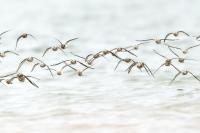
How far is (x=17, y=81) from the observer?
47.1 feet

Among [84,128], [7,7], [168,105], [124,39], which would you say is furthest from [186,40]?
[7,7]

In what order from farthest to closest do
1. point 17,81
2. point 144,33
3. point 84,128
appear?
1. point 144,33
2. point 17,81
3. point 84,128

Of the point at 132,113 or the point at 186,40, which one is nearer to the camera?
the point at 132,113

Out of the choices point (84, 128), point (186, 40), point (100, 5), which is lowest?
point (84, 128)

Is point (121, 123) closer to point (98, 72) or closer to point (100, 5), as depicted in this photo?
point (98, 72)

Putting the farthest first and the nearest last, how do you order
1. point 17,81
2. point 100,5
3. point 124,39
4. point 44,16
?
1. point 100,5
2. point 44,16
3. point 124,39
4. point 17,81

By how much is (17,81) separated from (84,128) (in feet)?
13.6

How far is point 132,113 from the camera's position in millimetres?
11281

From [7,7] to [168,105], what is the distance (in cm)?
2155

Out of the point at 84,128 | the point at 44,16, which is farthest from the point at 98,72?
the point at 44,16

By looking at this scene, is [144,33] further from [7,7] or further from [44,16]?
[7,7]

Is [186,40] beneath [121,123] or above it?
above

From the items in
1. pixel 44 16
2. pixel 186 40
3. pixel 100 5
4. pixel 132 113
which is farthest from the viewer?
pixel 100 5

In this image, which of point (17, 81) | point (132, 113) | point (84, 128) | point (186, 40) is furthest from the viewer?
point (186, 40)
